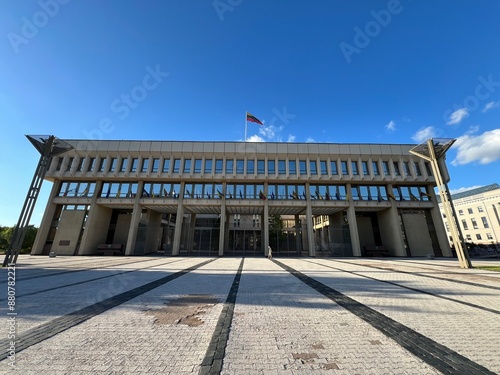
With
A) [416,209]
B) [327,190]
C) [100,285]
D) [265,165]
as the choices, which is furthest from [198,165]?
[416,209]

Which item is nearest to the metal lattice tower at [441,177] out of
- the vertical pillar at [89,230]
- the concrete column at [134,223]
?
the concrete column at [134,223]

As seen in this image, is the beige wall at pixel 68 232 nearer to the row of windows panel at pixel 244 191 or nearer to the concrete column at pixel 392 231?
the row of windows panel at pixel 244 191

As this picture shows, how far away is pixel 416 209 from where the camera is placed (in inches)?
1121

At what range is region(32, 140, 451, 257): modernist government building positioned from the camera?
2705cm

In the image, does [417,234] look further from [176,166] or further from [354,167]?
[176,166]

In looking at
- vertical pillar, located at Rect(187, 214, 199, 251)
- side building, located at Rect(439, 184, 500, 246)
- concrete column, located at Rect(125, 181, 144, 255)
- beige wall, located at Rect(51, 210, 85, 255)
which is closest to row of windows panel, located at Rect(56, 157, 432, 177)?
concrete column, located at Rect(125, 181, 144, 255)

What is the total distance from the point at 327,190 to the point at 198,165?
18438 millimetres

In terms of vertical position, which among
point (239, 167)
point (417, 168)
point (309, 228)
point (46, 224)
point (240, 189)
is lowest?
point (309, 228)

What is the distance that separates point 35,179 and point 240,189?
20.0 metres

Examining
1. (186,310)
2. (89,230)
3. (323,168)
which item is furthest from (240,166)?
(186,310)

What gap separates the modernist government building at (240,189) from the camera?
88.7ft

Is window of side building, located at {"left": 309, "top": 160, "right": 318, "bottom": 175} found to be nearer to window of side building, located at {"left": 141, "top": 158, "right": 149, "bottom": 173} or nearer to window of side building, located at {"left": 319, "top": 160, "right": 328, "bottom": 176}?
window of side building, located at {"left": 319, "top": 160, "right": 328, "bottom": 176}

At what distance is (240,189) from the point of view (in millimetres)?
28750

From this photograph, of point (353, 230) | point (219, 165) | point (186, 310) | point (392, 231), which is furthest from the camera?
point (219, 165)
